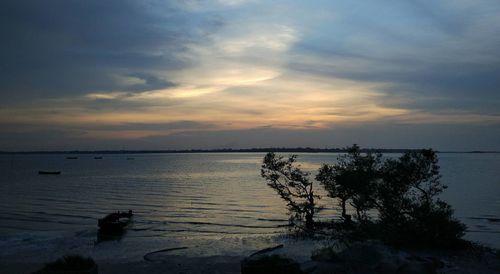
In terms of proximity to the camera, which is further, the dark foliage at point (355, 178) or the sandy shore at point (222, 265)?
the dark foliage at point (355, 178)

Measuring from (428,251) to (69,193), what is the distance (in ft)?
183

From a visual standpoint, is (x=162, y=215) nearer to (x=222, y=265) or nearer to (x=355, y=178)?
(x=355, y=178)

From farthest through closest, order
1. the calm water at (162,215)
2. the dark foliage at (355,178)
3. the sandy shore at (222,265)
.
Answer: the calm water at (162,215) → the dark foliage at (355,178) → the sandy shore at (222,265)

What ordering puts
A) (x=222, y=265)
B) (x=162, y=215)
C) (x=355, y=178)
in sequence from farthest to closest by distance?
(x=162, y=215)
(x=355, y=178)
(x=222, y=265)

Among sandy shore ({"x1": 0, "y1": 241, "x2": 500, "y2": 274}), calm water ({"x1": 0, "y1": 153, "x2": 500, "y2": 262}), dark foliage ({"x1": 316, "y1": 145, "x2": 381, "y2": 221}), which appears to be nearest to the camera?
sandy shore ({"x1": 0, "y1": 241, "x2": 500, "y2": 274})

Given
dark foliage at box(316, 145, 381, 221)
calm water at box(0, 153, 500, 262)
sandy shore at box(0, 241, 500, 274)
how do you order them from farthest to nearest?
calm water at box(0, 153, 500, 262) → dark foliage at box(316, 145, 381, 221) → sandy shore at box(0, 241, 500, 274)

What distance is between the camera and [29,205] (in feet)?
165

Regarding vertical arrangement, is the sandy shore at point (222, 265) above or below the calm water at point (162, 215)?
above

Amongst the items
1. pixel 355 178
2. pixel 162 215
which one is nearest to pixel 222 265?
pixel 355 178

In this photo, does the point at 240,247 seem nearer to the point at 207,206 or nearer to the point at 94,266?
the point at 94,266

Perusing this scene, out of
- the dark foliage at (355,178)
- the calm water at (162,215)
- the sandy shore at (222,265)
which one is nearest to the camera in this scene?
the sandy shore at (222,265)

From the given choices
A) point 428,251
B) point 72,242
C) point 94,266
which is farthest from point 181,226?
point 94,266

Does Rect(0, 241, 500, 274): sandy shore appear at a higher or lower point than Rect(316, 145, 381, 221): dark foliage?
lower

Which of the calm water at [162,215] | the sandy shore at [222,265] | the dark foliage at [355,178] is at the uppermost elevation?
the dark foliage at [355,178]
